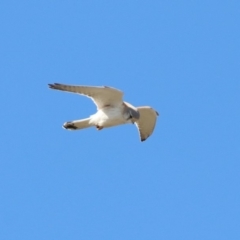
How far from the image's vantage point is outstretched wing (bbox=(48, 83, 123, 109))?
965 inches

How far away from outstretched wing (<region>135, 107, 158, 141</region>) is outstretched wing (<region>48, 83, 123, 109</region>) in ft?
4.30

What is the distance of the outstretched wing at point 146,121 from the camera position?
2670 centimetres

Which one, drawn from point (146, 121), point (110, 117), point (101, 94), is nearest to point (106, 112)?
point (110, 117)

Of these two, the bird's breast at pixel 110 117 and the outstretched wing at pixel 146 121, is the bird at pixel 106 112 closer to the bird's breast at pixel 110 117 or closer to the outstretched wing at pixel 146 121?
the bird's breast at pixel 110 117

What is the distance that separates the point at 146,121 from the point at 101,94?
230 centimetres

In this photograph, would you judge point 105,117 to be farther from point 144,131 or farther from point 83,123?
point 144,131

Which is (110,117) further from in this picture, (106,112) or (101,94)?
(101,94)

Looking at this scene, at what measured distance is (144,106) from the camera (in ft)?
87.9

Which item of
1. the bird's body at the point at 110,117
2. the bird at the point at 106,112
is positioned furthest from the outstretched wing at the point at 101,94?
the bird's body at the point at 110,117

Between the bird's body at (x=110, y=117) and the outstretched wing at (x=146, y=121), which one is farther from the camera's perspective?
the outstretched wing at (x=146, y=121)

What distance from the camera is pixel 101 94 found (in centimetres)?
2520

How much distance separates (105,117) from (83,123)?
0.60 m

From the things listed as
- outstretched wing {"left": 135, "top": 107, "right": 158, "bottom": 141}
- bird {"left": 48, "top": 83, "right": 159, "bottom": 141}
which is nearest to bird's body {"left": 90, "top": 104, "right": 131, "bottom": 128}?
bird {"left": 48, "top": 83, "right": 159, "bottom": 141}

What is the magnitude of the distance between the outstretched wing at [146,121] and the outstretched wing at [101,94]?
51.6 inches
